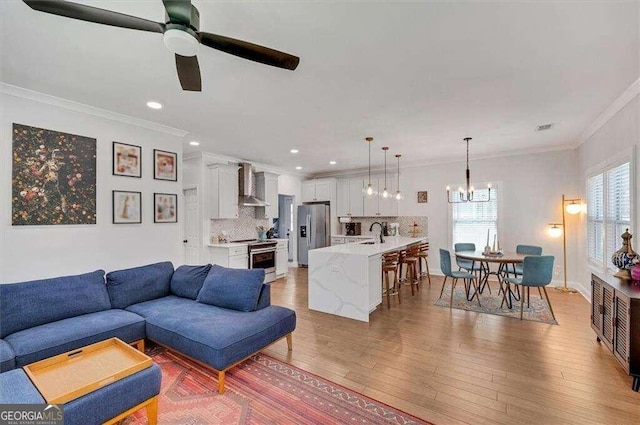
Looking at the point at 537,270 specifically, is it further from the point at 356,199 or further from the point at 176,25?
the point at 176,25

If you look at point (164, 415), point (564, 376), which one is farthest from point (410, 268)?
point (164, 415)

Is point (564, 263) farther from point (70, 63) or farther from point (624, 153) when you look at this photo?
point (70, 63)

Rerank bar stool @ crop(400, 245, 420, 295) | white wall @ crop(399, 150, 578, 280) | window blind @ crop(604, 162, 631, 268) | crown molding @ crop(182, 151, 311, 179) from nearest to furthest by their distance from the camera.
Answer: window blind @ crop(604, 162, 631, 268)
bar stool @ crop(400, 245, 420, 295)
white wall @ crop(399, 150, 578, 280)
crown molding @ crop(182, 151, 311, 179)

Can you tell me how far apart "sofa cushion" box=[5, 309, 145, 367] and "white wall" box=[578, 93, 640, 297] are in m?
5.16

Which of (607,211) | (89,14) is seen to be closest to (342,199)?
→ (607,211)

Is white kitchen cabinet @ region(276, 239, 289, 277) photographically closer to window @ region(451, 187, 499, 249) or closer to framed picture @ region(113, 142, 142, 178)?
framed picture @ region(113, 142, 142, 178)

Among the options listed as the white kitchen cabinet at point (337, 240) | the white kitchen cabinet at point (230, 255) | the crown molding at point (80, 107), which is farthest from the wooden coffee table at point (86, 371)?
the white kitchen cabinet at point (337, 240)

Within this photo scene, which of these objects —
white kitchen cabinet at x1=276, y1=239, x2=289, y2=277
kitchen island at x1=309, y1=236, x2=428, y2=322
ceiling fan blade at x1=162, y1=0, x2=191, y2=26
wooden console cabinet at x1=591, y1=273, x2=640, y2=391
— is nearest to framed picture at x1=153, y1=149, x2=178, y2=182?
kitchen island at x1=309, y1=236, x2=428, y2=322

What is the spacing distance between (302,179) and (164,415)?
684 centimetres

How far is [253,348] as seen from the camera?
2525 mm

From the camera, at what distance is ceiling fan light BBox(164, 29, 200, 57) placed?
1.41 m

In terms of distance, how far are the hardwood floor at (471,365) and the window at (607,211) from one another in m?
0.97

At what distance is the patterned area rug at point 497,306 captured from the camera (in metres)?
3.88

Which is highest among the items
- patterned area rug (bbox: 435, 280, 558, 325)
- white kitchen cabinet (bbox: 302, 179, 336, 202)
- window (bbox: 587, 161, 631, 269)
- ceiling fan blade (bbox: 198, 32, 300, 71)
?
ceiling fan blade (bbox: 198, 32, 300, 71)
